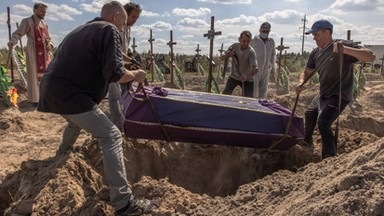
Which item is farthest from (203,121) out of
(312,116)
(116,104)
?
(312,116)

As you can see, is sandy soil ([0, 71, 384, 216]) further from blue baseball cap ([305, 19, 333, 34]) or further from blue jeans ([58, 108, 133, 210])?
blue baseball cap ([305, 19, 333, 34])

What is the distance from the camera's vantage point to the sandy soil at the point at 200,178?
83.4 inches

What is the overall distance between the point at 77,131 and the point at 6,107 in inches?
187

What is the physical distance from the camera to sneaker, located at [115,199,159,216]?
2.72 metres

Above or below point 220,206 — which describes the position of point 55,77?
above

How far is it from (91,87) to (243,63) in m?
3.40

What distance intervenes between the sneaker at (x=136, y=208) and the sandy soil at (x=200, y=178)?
0.08 metres

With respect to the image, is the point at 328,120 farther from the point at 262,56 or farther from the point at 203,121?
the point at 262,56

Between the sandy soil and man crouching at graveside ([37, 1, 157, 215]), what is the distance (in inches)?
9.9

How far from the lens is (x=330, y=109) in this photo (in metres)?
3.80

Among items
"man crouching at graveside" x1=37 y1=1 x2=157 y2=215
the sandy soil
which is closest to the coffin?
the sandy soil


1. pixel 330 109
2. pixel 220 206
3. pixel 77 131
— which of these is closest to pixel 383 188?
pixel 220 206

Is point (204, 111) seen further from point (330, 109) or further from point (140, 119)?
point (330, 109)

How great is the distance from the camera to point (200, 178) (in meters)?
4.59
